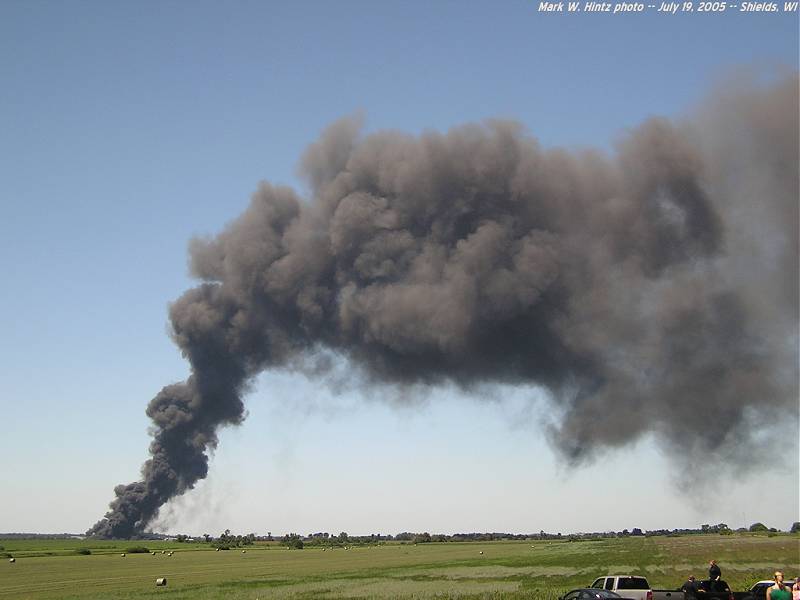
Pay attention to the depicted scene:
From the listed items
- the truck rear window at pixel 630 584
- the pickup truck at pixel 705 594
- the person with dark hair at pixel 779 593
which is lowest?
the pickup truck at pixel 705 594

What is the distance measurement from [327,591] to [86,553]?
9041 cm

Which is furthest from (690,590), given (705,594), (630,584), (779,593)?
(779,593)

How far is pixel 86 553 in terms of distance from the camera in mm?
116625

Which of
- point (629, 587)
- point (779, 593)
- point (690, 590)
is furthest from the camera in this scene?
point (690, 590)

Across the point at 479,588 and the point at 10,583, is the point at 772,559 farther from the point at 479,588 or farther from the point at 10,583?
the point at 10,583

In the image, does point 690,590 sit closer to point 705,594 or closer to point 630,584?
point 705,594

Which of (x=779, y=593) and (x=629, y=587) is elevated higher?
(x=779, y=593)

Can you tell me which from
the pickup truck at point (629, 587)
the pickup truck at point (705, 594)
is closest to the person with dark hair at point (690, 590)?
the pickup truck at point (705, 594)

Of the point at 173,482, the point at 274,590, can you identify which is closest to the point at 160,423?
the point at 173,482

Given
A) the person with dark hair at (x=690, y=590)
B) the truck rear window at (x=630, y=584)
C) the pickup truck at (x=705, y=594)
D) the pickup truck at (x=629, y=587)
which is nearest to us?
the pickup truck at (x=629, y=587)

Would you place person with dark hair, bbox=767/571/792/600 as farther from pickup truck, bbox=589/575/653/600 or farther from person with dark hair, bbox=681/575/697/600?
person with dark hair, bbox=681/575/697/600

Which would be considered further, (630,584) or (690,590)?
(690,590)

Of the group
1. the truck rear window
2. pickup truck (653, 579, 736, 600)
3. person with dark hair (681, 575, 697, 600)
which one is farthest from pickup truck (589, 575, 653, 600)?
person with dark hair (681, 575, 697, 600)

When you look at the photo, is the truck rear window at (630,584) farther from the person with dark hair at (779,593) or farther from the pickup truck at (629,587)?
the person with dark hair at (779,593)
